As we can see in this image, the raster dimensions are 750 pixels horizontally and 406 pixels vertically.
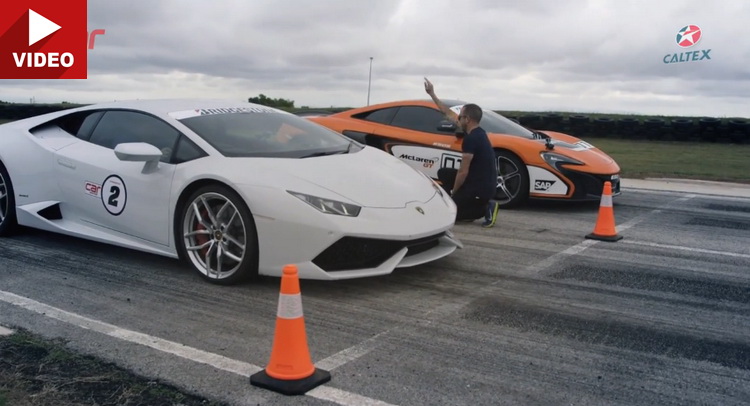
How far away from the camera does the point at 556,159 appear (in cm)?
892

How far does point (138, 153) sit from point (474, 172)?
11.4 feet

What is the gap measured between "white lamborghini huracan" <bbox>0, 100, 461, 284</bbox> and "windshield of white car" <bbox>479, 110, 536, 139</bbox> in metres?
3.56

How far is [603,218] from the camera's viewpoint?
23.8ft

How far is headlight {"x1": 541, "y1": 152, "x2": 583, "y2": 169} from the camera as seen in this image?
890 cm

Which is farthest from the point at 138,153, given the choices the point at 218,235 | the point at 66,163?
the point at 66,163

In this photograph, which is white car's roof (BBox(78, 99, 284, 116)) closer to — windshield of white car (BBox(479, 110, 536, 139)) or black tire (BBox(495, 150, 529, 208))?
black tire (BBox(495, 150, 529, 208))

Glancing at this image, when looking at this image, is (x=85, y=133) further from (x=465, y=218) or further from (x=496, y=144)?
(x=496, y=144)

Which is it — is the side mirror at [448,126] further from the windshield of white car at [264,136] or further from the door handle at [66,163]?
the door handle at [66,163]

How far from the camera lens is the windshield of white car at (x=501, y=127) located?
9.44 m

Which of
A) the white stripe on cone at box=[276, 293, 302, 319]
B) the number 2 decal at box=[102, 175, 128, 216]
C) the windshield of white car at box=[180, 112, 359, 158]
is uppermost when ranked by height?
the windshield of white car at box=[180, 112, 359, 158]

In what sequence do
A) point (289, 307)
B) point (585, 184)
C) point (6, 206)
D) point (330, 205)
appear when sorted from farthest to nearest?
point (585, 184)
point (6, 206)
point (330, 205)
point (289, 307)

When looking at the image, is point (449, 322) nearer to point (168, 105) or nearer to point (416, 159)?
point (168, 105)

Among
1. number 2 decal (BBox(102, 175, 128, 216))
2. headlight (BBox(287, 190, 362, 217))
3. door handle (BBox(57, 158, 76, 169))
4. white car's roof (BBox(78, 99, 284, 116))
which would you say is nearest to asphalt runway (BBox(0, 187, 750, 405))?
number 2 decal (BBox(102, 175, 128, 216))

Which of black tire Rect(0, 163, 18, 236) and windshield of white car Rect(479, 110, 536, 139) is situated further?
windshield of white car Rect(479, 110, 536, 139)
